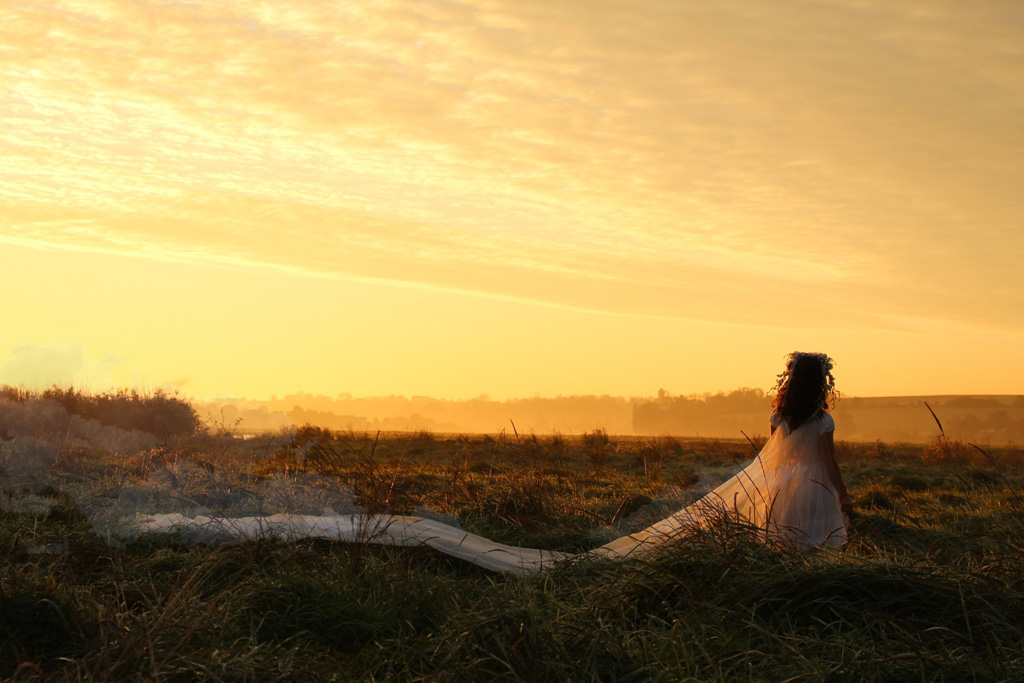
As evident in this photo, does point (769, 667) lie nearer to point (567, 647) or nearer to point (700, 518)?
point (567, 647)

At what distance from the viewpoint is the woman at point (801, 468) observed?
6.53 m

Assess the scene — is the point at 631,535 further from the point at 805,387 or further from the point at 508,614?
the point at 508,614

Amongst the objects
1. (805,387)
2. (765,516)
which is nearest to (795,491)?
(765,516)

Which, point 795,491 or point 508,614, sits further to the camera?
point 795,491

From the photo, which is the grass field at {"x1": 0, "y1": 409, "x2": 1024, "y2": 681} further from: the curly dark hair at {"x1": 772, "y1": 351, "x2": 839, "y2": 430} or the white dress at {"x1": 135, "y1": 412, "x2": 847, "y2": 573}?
the curly dark hair at {"x1": 772, "y1": 351, "x2": 839, "y2": 430}

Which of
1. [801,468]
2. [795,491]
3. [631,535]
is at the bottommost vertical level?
[631,535]

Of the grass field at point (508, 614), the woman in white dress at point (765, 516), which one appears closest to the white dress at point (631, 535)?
the woman in white dress at point (765, 516)

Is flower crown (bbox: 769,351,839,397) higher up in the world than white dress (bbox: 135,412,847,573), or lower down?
higher up

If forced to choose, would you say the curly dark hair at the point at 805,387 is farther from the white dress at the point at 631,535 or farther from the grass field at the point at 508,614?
the grass field at the point at 508,614

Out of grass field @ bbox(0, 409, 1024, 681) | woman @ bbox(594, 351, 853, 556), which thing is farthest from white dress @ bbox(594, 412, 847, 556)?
grass field @ bbox(0, 409, 1024, 681)

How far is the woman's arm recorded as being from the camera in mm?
6719

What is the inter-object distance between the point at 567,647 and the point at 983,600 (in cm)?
186

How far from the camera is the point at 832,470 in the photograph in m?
6.75

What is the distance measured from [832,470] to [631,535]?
1749 millimetres
